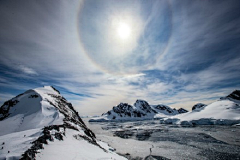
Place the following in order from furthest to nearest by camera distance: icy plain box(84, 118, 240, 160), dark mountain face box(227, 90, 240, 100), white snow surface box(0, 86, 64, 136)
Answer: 1. dark mountain face box(227, 90, 240, 100)
2. icy plain box(84, 118, 240, 160)
3. white snow surface box(0, 86, 64, 136)

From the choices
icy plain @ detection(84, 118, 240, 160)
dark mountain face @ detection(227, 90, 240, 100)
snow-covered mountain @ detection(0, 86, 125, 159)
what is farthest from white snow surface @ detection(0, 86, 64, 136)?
dark mountain face @ detection(227, 90, 240, 100)

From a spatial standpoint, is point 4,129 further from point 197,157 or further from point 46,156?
point 197,157

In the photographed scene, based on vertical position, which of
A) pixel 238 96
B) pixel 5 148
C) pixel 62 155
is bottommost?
pixel 62 155

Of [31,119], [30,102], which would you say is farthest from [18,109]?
[31,119]

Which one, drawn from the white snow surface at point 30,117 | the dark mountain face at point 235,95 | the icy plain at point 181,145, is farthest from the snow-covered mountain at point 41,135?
the dark mountain face at point 235,95

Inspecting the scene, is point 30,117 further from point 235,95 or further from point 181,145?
point 235,95

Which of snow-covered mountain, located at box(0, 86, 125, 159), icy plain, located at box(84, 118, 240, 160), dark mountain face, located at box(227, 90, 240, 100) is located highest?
dark mountain face, located at box(227, 90, 240, 100)

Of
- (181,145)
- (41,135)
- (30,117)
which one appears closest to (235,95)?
(181,145)

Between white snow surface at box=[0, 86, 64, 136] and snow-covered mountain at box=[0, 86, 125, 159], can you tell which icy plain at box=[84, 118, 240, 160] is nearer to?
snow-covered mountain at box=[0, 86, 125, 159]

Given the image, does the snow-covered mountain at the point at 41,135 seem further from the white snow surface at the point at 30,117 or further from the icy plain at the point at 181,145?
the icy plain at the point at 181,145
